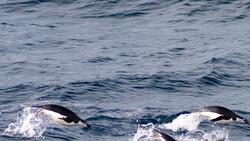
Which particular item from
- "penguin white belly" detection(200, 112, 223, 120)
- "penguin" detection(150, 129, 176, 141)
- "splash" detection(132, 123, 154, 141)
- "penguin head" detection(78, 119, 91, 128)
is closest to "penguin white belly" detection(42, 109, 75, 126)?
"penguin head" detection(78, 119, 91, 128)

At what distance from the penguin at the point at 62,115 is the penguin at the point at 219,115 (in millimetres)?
2610

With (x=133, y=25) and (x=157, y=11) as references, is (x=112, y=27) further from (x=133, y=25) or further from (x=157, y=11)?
(x=157, y=11)

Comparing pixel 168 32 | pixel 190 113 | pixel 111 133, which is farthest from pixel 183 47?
pixel 111 133

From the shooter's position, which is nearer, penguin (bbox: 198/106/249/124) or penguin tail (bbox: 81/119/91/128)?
penguin tail (bbox: 81/119/91/128)

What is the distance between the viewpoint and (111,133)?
1706cm

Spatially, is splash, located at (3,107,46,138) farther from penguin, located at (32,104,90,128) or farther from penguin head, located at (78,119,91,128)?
penguin head, located at (78,119,91,128)

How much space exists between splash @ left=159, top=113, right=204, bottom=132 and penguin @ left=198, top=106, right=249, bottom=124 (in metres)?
0.20

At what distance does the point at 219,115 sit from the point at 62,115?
3.23m

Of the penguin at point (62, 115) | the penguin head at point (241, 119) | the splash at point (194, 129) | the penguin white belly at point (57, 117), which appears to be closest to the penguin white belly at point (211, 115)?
the splash at point (194, 129)

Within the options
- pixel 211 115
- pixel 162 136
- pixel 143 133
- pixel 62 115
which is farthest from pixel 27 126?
pixel 211 115

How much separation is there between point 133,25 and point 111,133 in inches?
517

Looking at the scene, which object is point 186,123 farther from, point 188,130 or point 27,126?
point 27,126

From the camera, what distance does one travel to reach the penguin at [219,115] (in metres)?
17.4

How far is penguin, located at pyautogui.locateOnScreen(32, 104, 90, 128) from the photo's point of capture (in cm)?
1667
